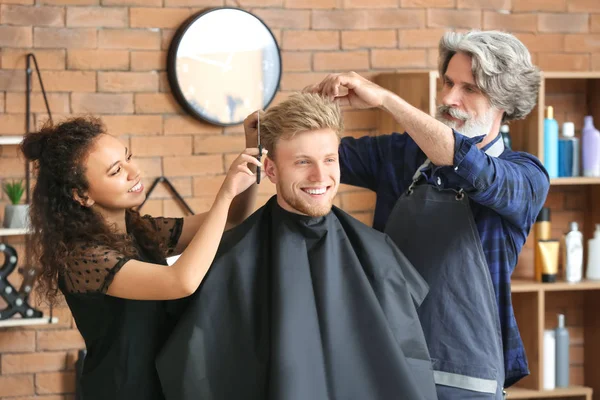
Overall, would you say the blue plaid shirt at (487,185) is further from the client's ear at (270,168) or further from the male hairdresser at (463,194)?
the client's ear at (270,168)

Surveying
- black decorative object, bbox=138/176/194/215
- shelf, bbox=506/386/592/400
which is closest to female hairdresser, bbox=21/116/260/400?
black decorative object, bbox=138/176/194/215

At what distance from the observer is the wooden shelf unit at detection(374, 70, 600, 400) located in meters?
3.71

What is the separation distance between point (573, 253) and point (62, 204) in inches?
98.1

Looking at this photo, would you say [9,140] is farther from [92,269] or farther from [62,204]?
[92,269]

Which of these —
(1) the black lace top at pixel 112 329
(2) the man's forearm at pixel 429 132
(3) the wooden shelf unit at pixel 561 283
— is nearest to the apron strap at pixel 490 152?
(2) the man's forearm at pixel 429 132

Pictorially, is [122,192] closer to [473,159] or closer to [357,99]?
[357,99]

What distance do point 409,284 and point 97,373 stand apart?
30.7 inches

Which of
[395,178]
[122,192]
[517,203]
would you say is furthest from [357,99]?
[122,192]

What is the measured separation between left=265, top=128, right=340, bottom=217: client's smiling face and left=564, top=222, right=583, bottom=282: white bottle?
209 centimetres

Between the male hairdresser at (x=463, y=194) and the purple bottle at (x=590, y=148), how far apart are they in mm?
1496

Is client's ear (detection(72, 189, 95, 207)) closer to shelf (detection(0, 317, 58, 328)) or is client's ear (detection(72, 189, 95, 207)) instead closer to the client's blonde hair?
the client's blonde hair

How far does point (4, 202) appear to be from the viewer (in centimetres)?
352

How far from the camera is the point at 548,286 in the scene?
12.1 feet

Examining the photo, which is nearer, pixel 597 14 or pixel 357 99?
pixel 357 99
